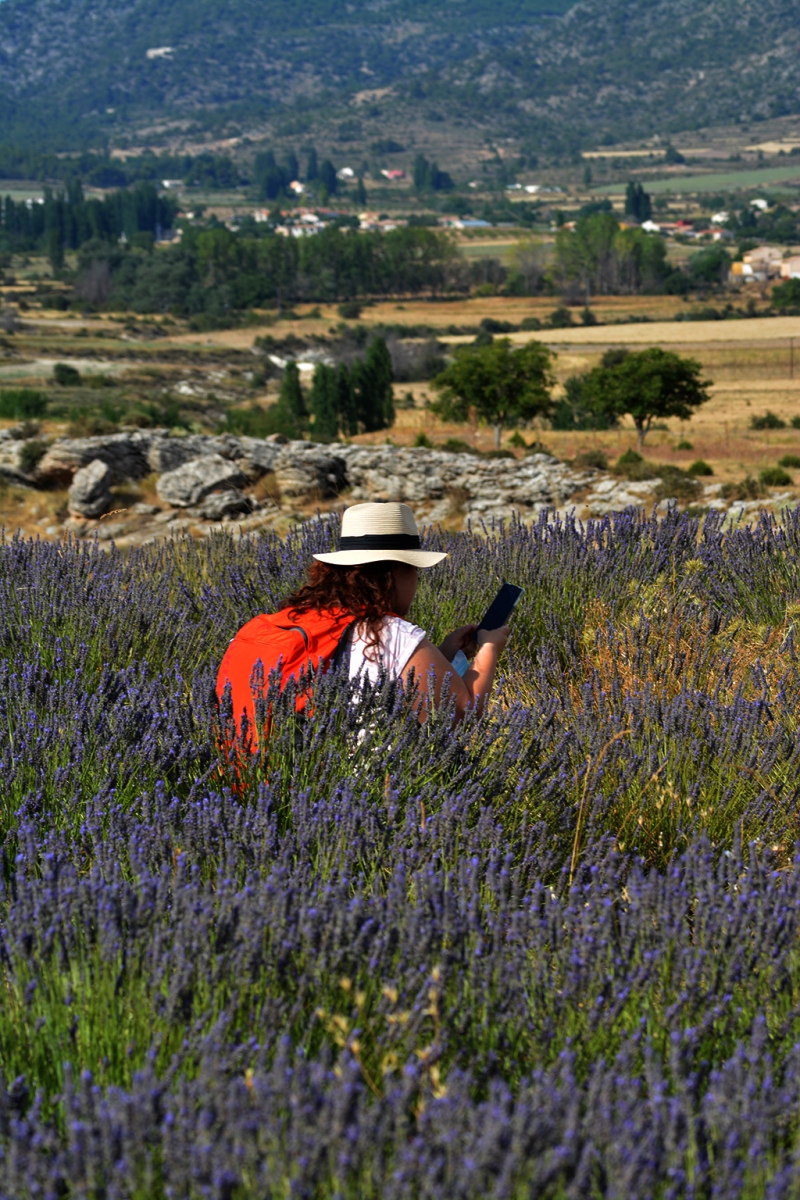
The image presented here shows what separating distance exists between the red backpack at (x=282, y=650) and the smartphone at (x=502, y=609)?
1.59ft

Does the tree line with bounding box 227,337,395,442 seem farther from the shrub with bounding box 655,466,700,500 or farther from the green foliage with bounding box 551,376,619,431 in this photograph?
the shrub with bounding box 655,466,700,500

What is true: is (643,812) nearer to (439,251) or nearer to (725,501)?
(725,501)

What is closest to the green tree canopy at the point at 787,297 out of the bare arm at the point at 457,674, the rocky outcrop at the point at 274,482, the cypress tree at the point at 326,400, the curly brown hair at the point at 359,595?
the cypress tree at the point at 326,400

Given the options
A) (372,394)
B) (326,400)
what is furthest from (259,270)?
(326,400)

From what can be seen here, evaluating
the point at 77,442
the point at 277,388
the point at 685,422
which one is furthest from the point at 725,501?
the point at 277,388

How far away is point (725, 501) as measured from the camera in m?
15.0

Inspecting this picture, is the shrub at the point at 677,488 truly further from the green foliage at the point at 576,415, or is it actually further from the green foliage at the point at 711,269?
the green foliage at the point at 711,269

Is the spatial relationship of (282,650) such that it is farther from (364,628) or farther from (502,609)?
(502,609)

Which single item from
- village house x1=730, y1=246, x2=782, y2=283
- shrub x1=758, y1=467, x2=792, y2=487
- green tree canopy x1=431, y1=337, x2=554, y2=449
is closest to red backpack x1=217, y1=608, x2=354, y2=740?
shrub x1=758, y1=467, x2=792, y2=487

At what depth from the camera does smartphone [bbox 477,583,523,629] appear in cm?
332

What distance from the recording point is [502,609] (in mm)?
3342

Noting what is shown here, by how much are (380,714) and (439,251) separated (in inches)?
6113

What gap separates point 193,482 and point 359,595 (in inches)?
485

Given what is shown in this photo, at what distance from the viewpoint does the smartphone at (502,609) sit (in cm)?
332
